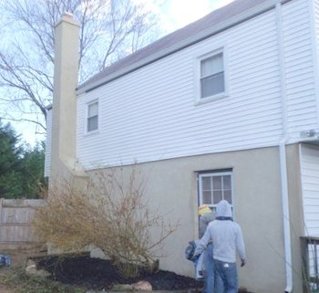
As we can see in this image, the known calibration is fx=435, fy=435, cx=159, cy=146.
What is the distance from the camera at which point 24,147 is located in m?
21.6

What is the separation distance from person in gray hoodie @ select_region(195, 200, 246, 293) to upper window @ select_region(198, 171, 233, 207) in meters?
2.22

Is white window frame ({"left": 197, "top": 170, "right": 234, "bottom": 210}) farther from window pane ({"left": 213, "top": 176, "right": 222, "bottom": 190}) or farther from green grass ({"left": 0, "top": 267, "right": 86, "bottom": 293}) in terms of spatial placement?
green grass ({"left": 0, "top": 267, "right": 86, "bottom": 293})

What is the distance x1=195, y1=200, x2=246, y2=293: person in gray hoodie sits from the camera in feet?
24.1

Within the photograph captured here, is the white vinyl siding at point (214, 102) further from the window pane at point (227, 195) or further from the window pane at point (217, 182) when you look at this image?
the window pane at point (227, 195)

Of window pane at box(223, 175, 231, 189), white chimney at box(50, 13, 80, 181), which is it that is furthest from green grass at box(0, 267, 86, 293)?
white chimney at box(50, 13, 80, 181)

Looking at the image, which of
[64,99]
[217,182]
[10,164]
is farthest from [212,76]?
[10,164]

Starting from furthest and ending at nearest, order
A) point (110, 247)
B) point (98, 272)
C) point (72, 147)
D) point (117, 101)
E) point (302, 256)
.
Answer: point (72, 147)
point (117, 101)
point (98, 272)
point (110, 247)
point (302, 256)

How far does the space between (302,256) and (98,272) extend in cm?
494

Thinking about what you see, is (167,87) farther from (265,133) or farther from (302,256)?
(302,256)

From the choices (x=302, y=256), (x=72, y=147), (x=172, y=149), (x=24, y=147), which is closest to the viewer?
(x=302, y=256)

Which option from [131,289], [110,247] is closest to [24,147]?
[110,247]

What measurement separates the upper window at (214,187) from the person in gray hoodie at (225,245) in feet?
7.29

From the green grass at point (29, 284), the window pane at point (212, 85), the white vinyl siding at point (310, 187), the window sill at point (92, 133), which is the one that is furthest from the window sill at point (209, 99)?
the green grass at point (29, 284)

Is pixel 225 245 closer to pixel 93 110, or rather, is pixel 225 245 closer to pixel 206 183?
pixel 206 183
